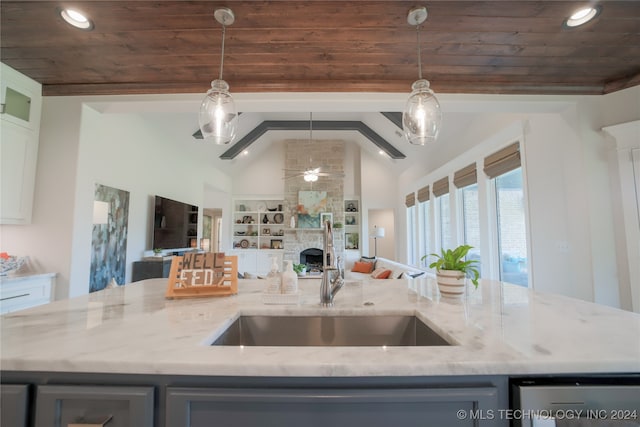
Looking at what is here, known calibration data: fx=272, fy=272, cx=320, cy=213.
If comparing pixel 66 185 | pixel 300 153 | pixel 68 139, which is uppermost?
pixel 300 153

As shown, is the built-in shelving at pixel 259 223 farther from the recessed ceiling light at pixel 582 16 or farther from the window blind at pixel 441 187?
the recessed ceiling light at pixel 582 16

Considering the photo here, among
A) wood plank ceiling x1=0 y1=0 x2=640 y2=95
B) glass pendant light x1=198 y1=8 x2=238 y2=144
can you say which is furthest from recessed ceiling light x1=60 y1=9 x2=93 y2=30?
glass pendant light x1=198 y1=8 x2=238 y2=144

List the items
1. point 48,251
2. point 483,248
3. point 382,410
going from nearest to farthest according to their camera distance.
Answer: point 382,410 < point 48,251 < point 483,248

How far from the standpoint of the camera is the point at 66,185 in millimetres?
2547

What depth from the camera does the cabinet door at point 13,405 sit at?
65 cm

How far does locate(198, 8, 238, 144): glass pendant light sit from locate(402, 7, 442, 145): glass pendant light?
110 cm

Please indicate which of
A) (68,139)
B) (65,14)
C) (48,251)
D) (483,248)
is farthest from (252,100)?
(483,248)

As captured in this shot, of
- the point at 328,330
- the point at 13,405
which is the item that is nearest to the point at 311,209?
the point at 328,330

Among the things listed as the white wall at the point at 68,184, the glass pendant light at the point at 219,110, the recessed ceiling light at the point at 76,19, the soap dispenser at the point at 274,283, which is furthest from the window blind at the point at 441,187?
the white wall at the point at 68,184

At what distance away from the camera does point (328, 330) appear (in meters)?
1.14

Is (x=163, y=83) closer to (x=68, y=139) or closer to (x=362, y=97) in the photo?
(x=68, y=139)

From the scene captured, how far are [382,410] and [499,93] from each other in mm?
2962

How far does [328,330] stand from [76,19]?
2514 mm

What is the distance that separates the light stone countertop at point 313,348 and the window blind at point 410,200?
208 inches
